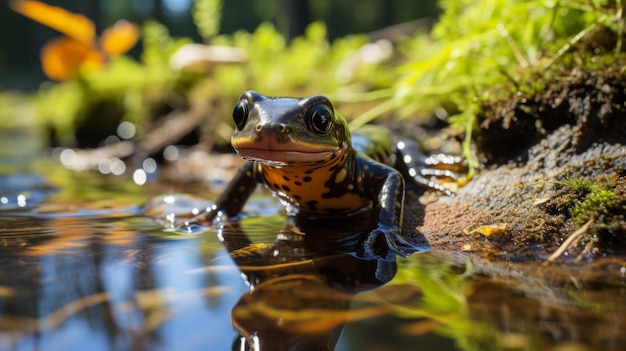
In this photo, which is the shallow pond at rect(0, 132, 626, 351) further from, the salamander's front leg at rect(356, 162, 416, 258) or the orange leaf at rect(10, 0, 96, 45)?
the orange leaf at rect(10, 0, 96, 45)

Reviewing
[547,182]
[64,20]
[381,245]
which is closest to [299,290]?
[381,245]

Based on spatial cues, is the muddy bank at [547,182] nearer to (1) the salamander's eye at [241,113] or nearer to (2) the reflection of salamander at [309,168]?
(2) the reflection of salamander at [309,168]

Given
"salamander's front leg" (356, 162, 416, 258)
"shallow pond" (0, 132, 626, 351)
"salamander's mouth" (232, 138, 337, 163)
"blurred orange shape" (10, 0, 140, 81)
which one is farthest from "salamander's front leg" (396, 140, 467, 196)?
"blurred orange shape" (10, 0, 140, 81)

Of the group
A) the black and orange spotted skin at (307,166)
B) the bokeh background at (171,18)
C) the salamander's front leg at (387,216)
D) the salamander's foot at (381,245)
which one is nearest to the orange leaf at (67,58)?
the black and orange spotted skin at (307,166)

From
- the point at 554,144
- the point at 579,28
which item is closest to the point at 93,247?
the point at 554,144

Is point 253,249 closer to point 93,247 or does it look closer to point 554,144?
point 93,247

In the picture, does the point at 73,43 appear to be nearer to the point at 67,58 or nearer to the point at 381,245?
the point at 67,58

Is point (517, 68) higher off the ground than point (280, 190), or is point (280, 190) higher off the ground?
point (517, 68)
